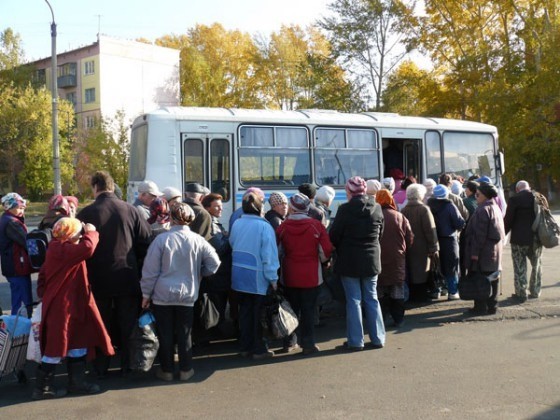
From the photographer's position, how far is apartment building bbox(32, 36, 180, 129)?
5847 centimetres

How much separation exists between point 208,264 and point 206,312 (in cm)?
82

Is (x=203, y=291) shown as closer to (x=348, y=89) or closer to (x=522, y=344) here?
(x=522, y=344)

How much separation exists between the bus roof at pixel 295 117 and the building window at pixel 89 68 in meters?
49.7

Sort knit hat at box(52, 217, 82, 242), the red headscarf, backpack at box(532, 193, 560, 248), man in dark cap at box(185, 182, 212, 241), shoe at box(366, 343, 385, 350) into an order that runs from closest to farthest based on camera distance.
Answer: knit hat at box(52, 217, 82, 242)
man in dark cap at box(185, 182, 212, 241)
shoe at box(366, 343, 385, 350)
the red headscarf
backpack at box(532, 193, 560, 248)

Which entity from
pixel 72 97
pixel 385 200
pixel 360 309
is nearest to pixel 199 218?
pixel 360 309

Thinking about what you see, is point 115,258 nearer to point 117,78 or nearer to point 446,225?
point 446,225

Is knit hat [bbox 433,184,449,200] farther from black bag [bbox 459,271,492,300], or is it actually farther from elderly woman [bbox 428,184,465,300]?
black bag [bbox 459,271,492,300]

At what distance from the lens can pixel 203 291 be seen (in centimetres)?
653

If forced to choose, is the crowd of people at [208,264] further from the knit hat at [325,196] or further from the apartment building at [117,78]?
the apartment building at [117,78]

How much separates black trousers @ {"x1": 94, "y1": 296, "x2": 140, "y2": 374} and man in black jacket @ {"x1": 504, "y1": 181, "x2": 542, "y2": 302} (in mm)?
5879

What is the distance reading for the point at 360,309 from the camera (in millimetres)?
6867

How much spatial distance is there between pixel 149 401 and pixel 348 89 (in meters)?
30.2

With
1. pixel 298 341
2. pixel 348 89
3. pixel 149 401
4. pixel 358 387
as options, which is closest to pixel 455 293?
pixel 298 341

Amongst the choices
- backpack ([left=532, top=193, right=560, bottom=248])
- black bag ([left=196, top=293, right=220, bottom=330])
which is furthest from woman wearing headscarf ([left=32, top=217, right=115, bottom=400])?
backpack ([left=532, top=193, right=560, bottom=248])
